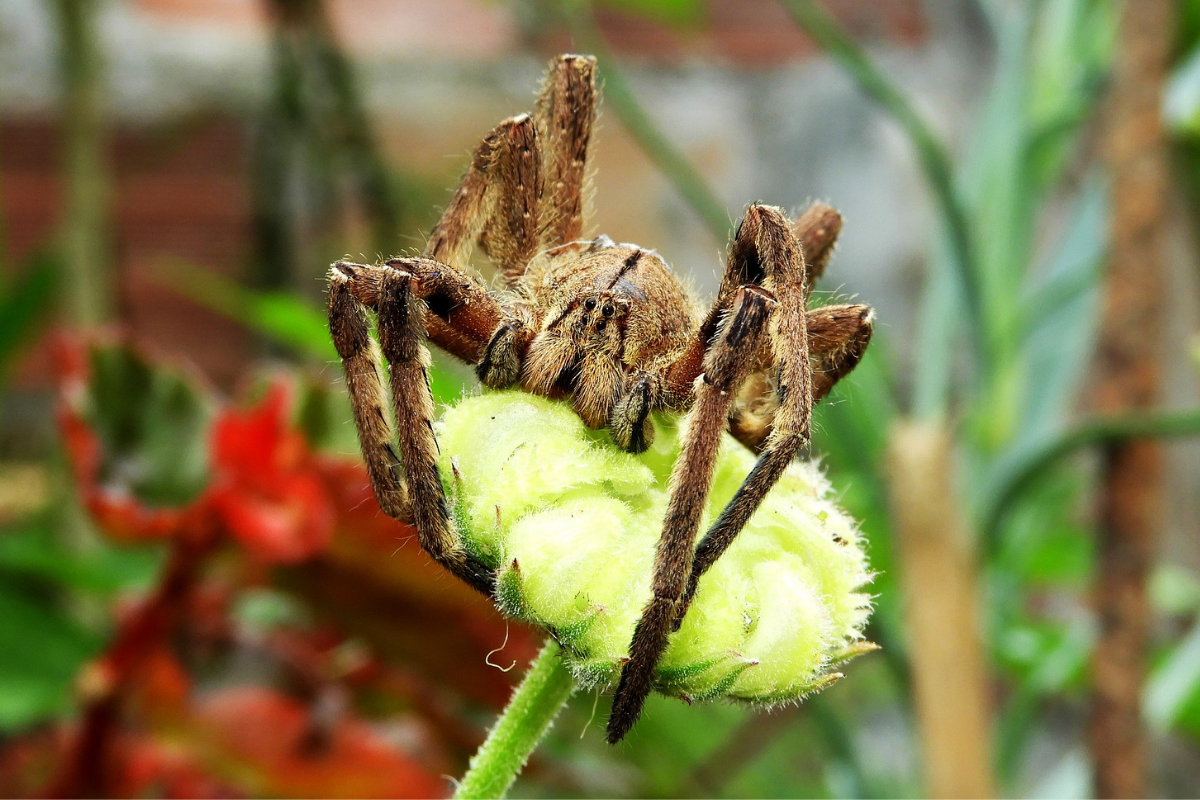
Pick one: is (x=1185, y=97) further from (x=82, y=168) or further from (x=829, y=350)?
(x=82, y=168)

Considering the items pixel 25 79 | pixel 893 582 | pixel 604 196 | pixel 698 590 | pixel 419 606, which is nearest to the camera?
pixel 698 590

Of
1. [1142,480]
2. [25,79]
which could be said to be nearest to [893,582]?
[1142,480]

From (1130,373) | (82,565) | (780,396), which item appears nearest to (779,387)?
(780,396)

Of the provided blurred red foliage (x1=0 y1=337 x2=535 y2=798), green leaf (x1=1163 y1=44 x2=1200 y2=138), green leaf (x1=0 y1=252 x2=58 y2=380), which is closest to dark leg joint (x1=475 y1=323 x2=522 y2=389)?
blurred red foliage (x1=0 y1=337 x2=535 y2=798)

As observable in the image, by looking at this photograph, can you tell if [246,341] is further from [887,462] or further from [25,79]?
[887,462]

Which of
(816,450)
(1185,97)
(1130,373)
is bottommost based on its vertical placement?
(816,450)

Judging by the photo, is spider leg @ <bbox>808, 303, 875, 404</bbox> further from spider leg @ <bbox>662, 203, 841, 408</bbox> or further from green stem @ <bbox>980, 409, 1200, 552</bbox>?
green stem @ <bbox>980, 409, 1200, 552</bbox>

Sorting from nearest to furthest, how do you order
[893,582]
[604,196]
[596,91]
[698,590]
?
1. [698,590]
2. [596,91]
3. [893,582]
4. [604,196]
